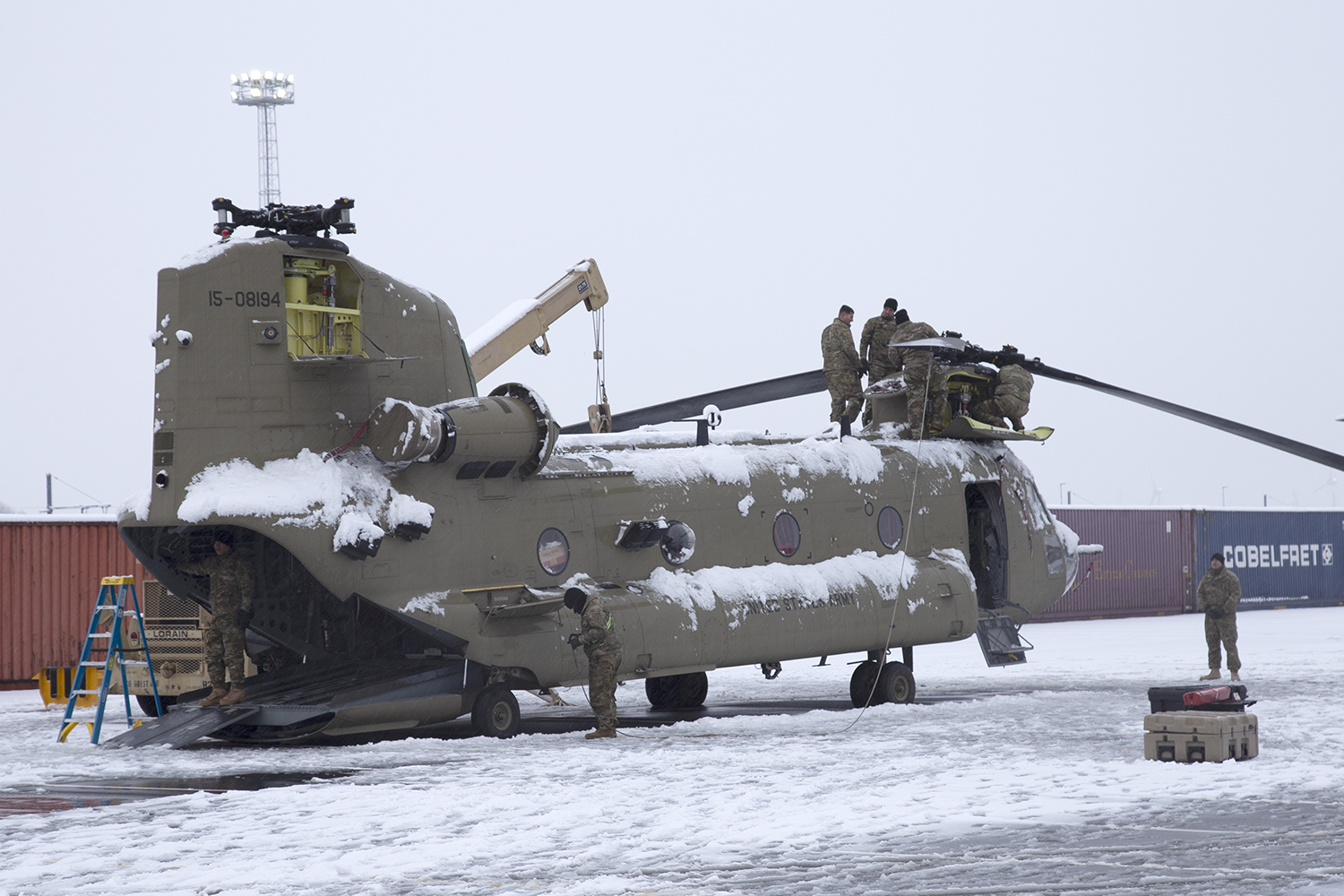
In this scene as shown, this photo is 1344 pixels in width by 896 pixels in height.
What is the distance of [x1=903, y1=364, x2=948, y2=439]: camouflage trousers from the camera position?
1825cm

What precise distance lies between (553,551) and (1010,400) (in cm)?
723

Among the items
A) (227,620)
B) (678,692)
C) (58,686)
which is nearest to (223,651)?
(227,620)

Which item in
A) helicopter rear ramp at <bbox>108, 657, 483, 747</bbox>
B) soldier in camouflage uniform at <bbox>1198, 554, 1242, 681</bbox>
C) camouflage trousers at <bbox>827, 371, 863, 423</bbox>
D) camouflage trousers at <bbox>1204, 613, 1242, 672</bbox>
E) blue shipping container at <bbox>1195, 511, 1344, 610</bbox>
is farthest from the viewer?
blue shipping container at <bbox>1195, 511, 1344, 610</bbox>

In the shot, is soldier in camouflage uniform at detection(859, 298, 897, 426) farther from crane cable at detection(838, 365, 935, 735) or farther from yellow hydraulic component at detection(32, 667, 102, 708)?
yellow hydraulic component at detection(32, 667, 102, 708)

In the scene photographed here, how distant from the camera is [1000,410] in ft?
61.6

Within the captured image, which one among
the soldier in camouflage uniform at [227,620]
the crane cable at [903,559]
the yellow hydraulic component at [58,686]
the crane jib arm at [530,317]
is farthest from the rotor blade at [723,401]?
the yellow hydraulic component at [58,686]

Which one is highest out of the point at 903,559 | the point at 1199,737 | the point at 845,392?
the point at 845,392

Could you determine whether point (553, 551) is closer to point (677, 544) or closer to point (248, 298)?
point (677, 544)

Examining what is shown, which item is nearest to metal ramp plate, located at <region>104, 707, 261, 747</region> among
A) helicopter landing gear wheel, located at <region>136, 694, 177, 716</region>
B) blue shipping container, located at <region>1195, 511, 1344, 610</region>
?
helicopter landing gear wheel, located at <region>136, 694, 177, 716</region>

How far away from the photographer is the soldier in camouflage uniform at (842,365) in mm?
18922

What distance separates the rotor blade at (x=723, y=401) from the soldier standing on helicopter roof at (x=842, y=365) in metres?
0.48

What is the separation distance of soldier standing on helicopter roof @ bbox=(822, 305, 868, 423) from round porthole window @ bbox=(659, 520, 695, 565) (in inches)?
160

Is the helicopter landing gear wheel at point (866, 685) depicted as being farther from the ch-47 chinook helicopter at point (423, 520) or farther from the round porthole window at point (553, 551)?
the round porthole window at point (553, 551)

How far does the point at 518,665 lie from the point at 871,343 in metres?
7.75
